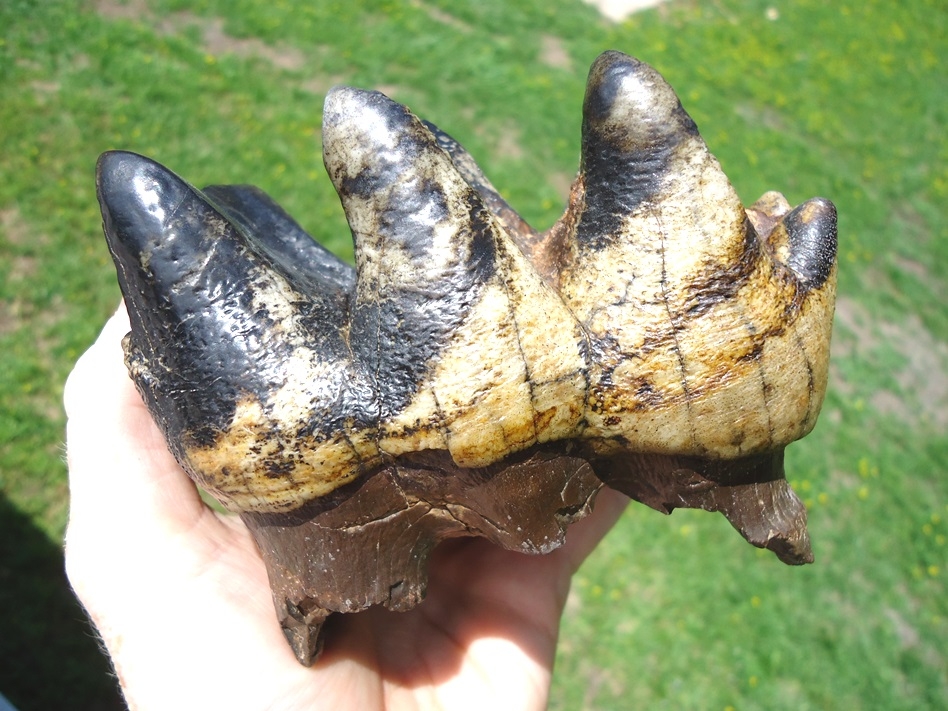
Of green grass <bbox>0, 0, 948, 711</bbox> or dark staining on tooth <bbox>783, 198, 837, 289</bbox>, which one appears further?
green grass <bbox>0, 0, 948, 711</bbox>

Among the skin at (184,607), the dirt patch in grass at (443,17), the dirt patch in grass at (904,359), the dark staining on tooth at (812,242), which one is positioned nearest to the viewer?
the dark staining on tooth at (812,242)

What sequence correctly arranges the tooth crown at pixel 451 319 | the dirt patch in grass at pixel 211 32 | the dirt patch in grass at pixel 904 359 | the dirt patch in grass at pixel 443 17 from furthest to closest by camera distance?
the dirt patch in grass at pixel 443 17, the dirt patch in grass at pixel 904 359, the dirt patch in grass at pixel 211 32, the tooth crown at pixel 451 319

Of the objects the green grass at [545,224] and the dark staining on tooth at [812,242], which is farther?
the green grass at [545,224]

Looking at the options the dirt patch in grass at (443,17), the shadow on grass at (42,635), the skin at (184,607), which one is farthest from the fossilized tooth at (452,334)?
the dirt patch in grass at (443,17)

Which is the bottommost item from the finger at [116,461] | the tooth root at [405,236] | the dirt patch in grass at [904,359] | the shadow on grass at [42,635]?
the dirt patch in grass at [904,359]

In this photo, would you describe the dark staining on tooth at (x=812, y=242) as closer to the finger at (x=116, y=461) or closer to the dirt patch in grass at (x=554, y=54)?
the finger at (x=116, y=461)

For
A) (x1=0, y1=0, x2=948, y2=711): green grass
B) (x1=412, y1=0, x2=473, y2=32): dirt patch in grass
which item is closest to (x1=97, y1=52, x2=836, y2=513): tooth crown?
(x1=0, y1=0, x2=948, y2=711): green grass

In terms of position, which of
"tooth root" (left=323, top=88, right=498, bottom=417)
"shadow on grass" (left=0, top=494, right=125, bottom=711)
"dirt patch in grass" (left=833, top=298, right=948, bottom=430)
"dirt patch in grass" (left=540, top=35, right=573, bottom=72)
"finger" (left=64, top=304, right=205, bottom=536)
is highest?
"tooth root" (left=323, top=88, right=498, bottom=417)

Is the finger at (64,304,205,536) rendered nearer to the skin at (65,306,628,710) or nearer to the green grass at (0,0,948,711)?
the skin at (65,306,628,710)
